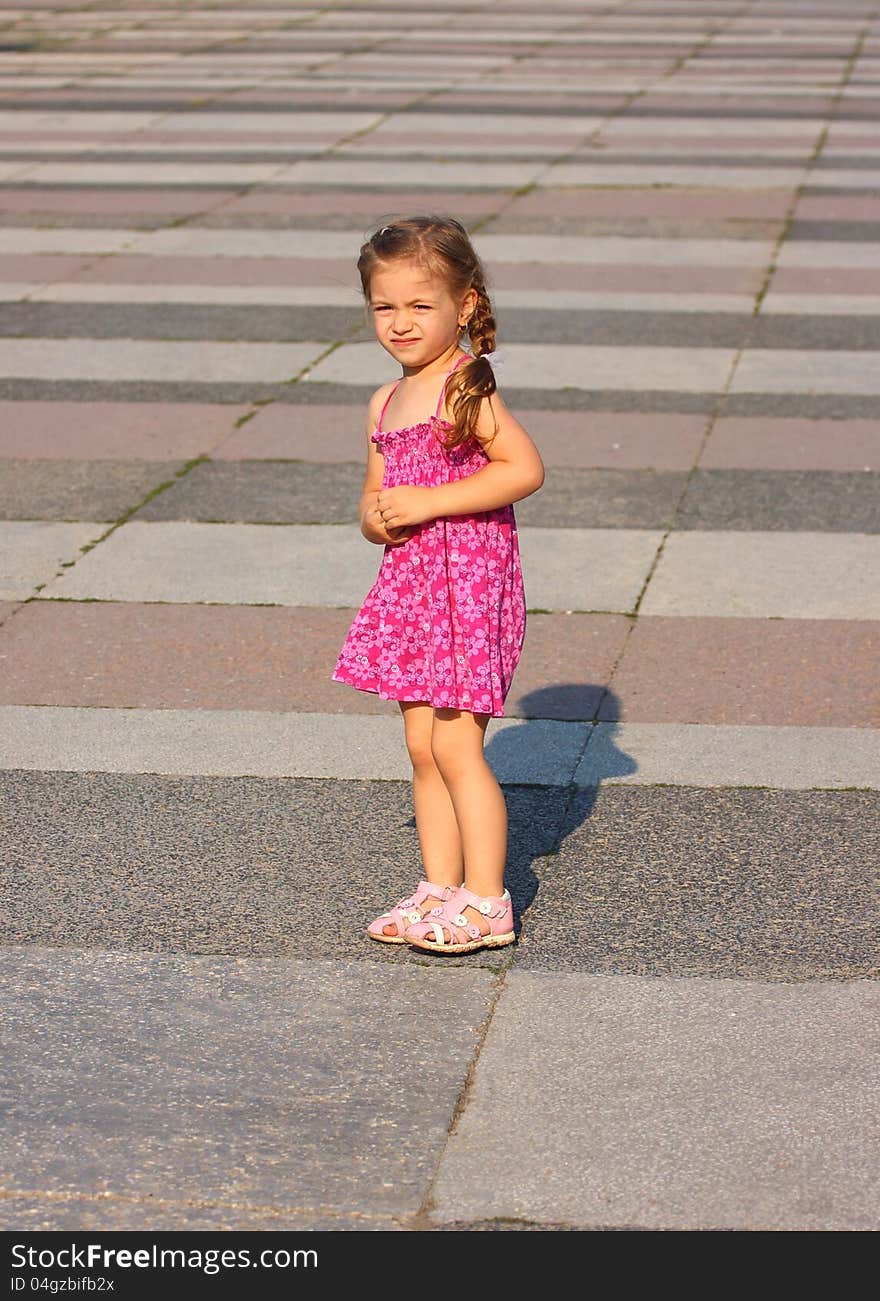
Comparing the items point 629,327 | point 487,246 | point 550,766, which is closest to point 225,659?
point 550,766

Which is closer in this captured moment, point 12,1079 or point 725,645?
point 12,1079

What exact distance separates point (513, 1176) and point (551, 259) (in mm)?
10196

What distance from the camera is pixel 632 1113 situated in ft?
11.3

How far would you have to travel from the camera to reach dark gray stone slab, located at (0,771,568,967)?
13.9ft

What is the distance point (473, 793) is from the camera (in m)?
4.07

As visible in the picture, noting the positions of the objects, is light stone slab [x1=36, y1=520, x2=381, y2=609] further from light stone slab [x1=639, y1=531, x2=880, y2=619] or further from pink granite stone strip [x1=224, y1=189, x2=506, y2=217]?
pink granite stone strip [x1=224, y1=189, x2=506, y2=217]

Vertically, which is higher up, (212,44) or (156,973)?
(156,973)

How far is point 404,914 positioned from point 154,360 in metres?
6.63

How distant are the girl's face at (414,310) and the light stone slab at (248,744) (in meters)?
1.56

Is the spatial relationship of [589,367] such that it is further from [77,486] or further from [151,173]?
[151,173]

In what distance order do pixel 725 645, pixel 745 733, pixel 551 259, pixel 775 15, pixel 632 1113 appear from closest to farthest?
pixel 632 1113, pixel 745 733, pixel 725 645, pixel 551 259, pixel 775 15

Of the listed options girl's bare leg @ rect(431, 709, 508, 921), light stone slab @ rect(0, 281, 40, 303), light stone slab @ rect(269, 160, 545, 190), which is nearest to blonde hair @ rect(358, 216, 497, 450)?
girl's bare leg @ rect(431, 709, 508, 921)
